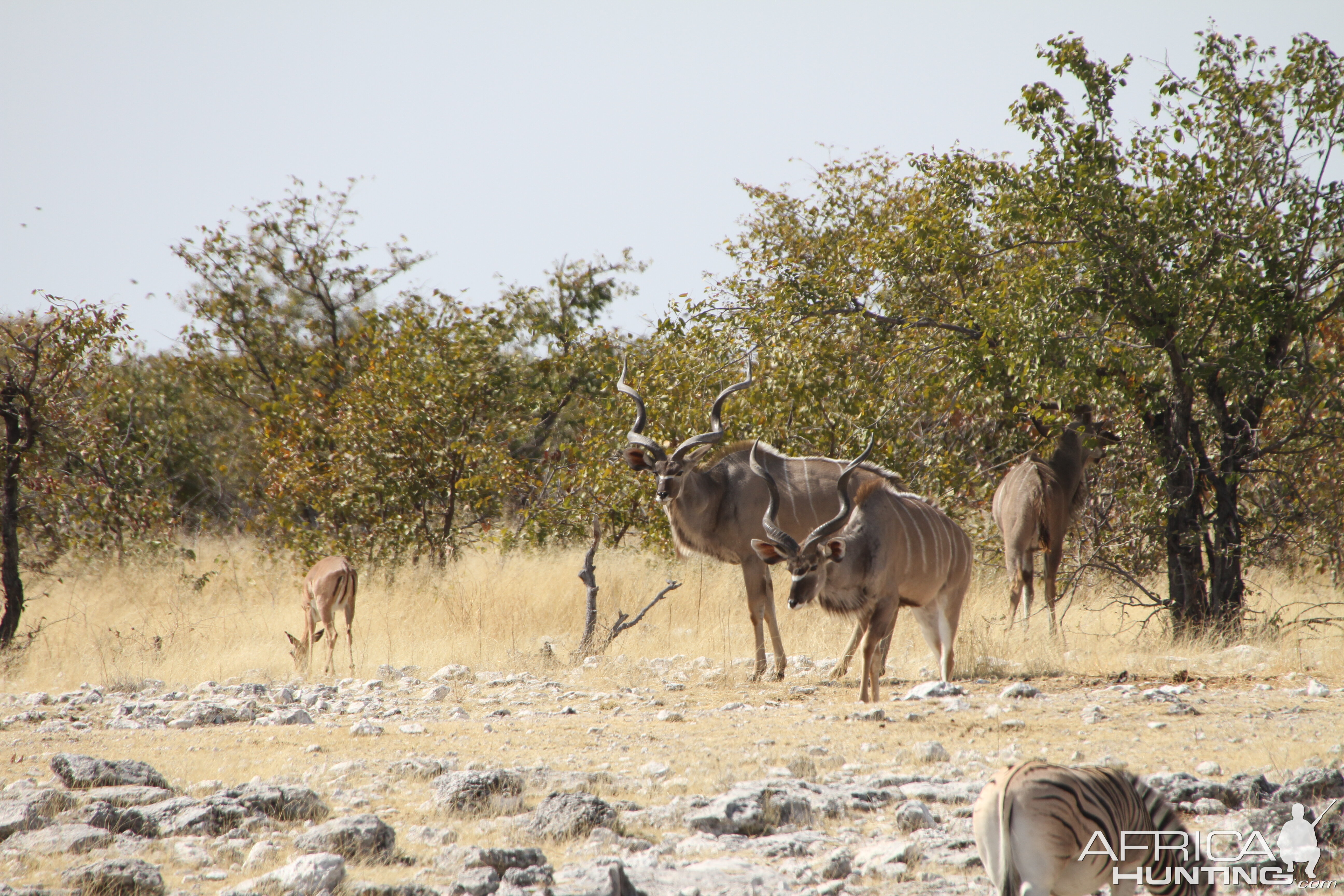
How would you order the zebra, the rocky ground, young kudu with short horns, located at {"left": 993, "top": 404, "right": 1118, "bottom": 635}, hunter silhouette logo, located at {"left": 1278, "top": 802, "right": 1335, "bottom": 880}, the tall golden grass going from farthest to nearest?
young kudu with short horns, located at {"left": 993, "top": 404, "right": 1118, "bottom": 635} → the tall golden grass → the rocky ground → hunter silhouette logo, located at {"left": 1278, "top": 802, "right": 1335, "bottom": 880} → the zebra

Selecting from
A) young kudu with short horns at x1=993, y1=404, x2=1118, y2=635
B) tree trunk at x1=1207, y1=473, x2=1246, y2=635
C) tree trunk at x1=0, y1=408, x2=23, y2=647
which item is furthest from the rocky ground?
young kudu with short horns at x1=993, y1=404, x2=1118, y2=635

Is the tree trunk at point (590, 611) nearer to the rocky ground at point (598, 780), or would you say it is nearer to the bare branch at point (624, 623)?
the bare branch at point (624, 623)

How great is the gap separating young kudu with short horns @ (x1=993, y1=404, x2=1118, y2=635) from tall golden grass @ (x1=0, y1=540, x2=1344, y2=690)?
1.54 ft

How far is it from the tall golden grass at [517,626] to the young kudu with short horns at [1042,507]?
47 cm

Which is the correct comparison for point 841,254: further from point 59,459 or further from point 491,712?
point 59,459

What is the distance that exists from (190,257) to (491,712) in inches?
520

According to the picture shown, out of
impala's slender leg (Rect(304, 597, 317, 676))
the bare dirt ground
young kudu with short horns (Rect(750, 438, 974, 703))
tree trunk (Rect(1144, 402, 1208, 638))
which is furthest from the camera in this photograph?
impala's slender leg (Rect(304, 597, 317, 676))

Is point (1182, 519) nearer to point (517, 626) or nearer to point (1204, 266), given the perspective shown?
point (1204, 266)

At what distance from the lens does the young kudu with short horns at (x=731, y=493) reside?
9.48 metres

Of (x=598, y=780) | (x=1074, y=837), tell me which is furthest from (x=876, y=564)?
(x=1074, y=837)

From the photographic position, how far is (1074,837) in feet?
9.82

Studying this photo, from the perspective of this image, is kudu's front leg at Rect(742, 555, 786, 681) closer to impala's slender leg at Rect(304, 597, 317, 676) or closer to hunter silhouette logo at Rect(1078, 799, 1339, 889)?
impala's slender leg at Rect(304, 597, 317, 676)

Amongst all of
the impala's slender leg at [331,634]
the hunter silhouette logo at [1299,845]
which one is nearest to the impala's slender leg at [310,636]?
the impala's slender leg at [331,634]

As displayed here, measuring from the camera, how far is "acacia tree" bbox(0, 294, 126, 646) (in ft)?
32.9
